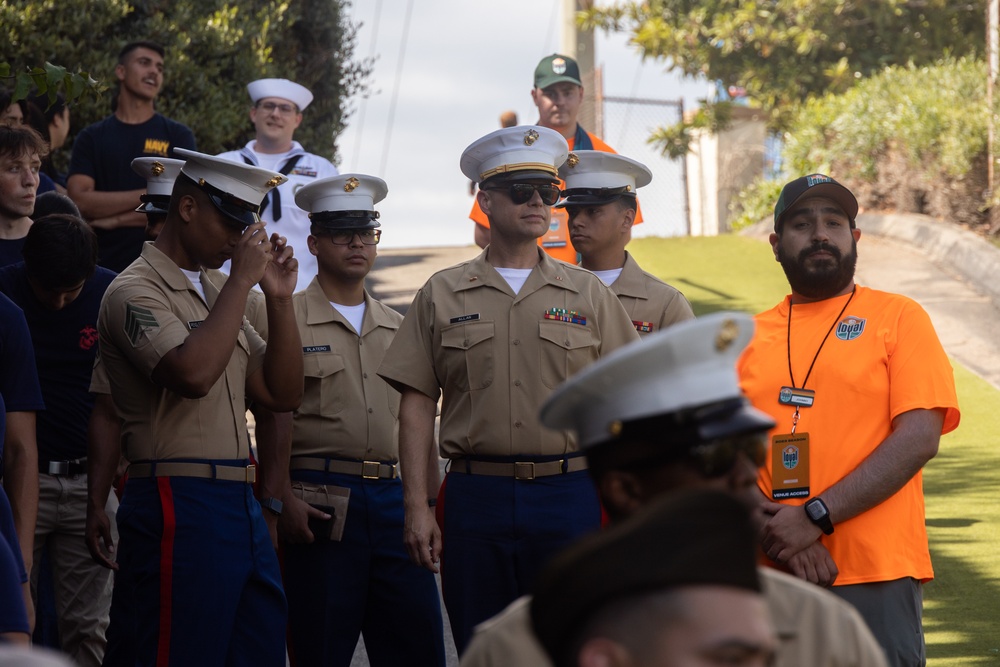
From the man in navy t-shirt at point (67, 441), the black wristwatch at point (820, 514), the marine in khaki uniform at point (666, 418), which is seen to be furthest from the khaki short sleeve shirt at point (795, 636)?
the man in navy t-shirt at point (67, 441)

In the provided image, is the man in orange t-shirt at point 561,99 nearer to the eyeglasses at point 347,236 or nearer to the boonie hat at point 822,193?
the eyeglasses at point 347,236

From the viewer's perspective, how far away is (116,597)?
4.30 m

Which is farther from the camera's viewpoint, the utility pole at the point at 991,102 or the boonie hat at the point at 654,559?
the utility pole at the point at 991,102

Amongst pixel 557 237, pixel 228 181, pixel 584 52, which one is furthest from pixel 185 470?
pixel 584 52

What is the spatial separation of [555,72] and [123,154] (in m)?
→ 2.49

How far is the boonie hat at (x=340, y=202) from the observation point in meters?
5.63

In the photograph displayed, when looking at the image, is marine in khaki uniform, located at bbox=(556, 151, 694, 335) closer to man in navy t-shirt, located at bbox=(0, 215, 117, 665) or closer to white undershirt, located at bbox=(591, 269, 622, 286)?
white undershirt, located at bbox=(591, 269, 622, 286)

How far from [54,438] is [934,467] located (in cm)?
566

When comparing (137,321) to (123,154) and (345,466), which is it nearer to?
(345,466)

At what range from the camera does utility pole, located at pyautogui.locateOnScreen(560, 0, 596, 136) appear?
1956cm

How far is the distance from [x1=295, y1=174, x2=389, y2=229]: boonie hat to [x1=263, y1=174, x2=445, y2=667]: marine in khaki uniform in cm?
41

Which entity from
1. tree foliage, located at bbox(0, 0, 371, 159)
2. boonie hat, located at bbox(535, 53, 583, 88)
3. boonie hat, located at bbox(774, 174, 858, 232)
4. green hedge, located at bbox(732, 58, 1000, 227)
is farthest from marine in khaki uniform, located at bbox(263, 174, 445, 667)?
green hedge, located at bbox(732, 58, 1000, 227)

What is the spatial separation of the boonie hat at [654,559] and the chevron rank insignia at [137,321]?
8.88 ft

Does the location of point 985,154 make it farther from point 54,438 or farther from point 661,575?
point 661,575
